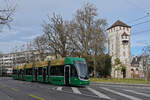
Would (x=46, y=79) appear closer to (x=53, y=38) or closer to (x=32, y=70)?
(x=32, y=70)

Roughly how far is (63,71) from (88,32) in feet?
75.0

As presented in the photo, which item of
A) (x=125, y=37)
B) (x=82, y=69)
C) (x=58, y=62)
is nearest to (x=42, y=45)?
(x=58, y=62)

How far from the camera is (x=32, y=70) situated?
34.8 meters

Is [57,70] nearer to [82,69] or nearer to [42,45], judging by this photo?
[82,69]

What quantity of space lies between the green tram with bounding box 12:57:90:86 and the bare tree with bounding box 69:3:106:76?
1403 centimetres

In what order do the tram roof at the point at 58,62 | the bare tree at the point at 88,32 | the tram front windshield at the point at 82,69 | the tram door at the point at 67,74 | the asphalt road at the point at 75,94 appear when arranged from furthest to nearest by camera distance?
the bare tree at the point at 88,32
the tram roof at the point at 58,62
the tram door at the point at 67,74
the tram front windshield at the point at 82,69
the asphalt road at the point at 75,94

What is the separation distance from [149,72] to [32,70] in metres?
29.9

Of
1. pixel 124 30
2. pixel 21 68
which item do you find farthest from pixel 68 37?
pixel 124 30

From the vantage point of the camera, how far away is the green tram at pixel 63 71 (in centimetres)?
2191

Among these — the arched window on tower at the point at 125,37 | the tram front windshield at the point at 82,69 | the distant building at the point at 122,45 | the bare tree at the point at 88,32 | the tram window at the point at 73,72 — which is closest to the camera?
the tram front windshield at the point at 82,69

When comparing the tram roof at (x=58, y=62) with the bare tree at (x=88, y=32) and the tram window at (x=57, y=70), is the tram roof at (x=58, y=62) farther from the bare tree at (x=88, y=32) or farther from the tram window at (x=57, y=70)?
the bare tree at (x=88, y=32)

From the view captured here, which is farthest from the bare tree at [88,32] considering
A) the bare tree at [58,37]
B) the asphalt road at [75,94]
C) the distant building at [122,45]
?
the distant building at [122,45]

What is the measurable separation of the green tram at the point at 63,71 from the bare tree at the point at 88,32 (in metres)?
14.0

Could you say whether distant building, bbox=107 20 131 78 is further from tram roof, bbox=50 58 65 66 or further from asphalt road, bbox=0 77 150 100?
asphalt road, bbox=0 77 150 100
